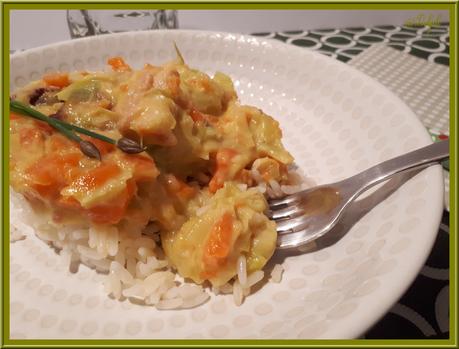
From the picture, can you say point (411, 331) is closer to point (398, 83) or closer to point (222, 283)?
point (222, 283)

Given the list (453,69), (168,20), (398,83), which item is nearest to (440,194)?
(453,69)

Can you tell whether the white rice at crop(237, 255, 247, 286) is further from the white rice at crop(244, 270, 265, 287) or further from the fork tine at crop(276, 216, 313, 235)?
the fork tine at crop(276, 216, 313, 235)

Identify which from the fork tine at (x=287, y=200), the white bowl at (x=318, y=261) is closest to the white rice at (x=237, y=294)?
the white bowl at (x=318, y=261)

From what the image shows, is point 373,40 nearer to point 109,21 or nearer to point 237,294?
point 109,21

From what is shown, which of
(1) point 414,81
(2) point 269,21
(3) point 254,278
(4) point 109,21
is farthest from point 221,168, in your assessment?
(2) point 269,21

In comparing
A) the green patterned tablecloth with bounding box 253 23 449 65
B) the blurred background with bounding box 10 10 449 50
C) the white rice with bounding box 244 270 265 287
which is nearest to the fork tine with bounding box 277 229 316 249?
the white rice with bounding box 244 270 265 287

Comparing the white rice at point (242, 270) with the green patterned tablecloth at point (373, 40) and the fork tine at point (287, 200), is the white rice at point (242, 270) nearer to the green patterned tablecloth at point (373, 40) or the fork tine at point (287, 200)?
the fork tine at point (287, 200)

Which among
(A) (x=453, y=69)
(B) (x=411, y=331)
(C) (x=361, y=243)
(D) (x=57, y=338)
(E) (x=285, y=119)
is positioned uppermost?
(A) (x=453, y=69)
